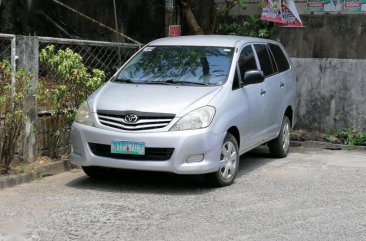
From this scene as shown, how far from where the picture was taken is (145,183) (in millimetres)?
7055

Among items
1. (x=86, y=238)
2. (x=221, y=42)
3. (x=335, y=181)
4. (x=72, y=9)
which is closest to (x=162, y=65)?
(x=221, y=42)

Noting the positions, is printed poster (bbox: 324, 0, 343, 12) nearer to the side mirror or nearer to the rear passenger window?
the rear passenger window

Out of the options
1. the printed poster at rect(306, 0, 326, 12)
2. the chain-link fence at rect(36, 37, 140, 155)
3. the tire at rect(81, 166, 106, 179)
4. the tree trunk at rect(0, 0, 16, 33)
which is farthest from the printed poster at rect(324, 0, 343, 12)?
the tree trunk at rect(0, 0, 16, 33)

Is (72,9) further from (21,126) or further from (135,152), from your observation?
(135,152)

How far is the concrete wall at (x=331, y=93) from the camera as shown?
403 inches

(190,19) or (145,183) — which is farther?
(190,19)

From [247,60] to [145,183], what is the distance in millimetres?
2167

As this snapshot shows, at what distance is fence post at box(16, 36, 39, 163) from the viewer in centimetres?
757

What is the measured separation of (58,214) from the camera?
224 inches

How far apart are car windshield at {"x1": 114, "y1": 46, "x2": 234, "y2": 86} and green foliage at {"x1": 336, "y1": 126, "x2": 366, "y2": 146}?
346cm

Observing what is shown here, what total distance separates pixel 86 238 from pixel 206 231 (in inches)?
40.9

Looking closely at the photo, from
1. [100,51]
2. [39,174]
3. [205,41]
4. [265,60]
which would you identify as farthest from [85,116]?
[265,60]

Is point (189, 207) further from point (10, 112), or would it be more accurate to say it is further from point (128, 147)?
point (10, 112)

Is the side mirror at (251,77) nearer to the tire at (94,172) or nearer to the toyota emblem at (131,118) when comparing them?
the toyota emblem at (131,118)
